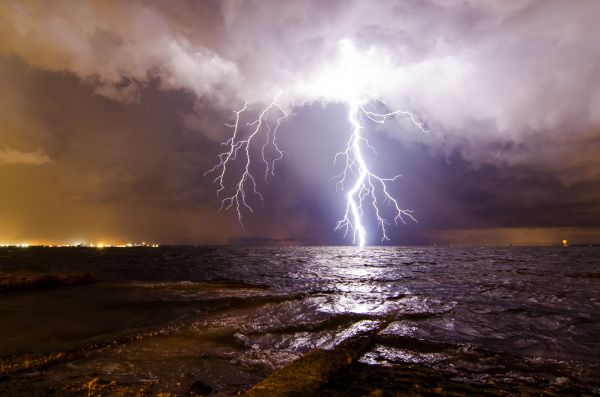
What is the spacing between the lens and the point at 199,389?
4730mm

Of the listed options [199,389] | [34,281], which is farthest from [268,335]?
[34,281]

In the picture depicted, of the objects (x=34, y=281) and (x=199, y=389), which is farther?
(x=34, y=281)

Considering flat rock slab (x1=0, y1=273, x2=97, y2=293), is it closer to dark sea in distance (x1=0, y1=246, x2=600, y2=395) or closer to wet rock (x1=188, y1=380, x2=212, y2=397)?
dark sea in distance (x1=0, y1=246, x2=600, y2=395)

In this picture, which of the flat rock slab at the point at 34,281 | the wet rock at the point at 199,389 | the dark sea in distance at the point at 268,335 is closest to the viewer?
the wet rock at the point at 199,389

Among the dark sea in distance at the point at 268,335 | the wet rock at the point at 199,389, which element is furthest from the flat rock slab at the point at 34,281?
the wet rock at the point at 199,389

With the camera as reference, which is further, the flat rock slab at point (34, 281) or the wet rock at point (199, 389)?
the flat rock slab at point (34, 281)

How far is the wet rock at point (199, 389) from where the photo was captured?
15.2 feet

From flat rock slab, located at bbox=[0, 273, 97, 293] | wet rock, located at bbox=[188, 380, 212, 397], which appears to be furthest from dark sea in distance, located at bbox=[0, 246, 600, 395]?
flat rock slab, located at bbox=[0, 273, 97, 293]

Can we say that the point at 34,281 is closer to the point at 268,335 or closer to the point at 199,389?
the point at 268,335

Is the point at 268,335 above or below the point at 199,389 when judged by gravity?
below

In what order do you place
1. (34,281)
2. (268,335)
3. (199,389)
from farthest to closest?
(34,281), (268,335), (199,389)

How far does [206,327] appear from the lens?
8.80m

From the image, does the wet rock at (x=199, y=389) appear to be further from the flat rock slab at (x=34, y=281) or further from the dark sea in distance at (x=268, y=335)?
the flat rock slab at (x=34, y=281)

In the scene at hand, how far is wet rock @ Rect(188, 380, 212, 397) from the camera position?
4621mm
